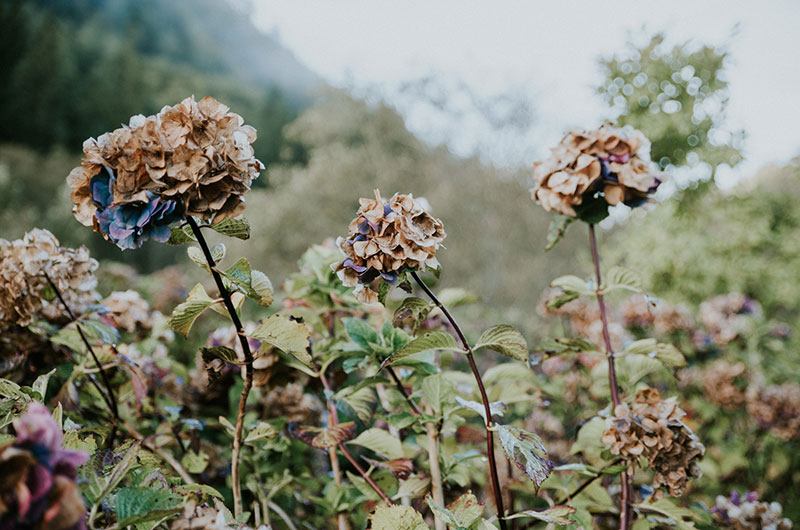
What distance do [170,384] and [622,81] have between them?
2.83 metres

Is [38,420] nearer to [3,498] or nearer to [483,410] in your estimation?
[3,498]

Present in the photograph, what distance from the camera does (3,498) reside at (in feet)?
1.06

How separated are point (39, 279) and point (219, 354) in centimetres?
44

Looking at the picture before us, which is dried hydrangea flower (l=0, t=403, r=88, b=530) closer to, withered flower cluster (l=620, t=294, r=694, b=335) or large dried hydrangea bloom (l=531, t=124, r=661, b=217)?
large dried hydrangea bloom (l=531, t=124, r=661, b=217)

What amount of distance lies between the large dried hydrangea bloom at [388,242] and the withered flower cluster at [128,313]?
2.50ft

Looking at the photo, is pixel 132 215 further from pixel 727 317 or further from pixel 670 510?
pixel 727 317

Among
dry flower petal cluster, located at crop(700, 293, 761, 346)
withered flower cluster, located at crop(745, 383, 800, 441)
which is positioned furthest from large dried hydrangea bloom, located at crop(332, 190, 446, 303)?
dry flower petal cluster, located at crop(700, 293, 761, 346)

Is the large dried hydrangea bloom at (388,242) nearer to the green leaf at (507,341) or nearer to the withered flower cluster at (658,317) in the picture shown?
the green leaf at (507,341)

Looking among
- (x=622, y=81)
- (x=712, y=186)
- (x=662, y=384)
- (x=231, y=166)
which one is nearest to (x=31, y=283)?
(x=231, y=166)

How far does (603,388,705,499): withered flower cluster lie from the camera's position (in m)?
0.72

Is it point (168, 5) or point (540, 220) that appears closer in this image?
point (540, 220)

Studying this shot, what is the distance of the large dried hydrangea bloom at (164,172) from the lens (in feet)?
1.68

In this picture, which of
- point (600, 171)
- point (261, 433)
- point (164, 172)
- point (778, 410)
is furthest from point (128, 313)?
point (778, 410)

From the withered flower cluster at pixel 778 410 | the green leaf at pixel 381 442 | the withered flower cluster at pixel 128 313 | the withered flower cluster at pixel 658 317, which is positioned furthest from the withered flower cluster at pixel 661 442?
the withered flower cluster at pixel 778 410
